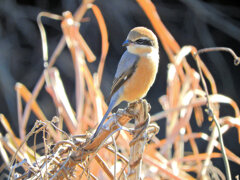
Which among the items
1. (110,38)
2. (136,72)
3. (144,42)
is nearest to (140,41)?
(144,42)

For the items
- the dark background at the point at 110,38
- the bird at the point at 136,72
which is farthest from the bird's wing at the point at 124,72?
the dark background at the point at 110,38

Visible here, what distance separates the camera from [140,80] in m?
1.78

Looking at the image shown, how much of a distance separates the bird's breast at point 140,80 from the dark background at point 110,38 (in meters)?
2.21

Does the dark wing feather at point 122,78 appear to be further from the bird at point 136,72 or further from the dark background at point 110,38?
the dark background at point 110,38

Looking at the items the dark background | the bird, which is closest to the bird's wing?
the bird

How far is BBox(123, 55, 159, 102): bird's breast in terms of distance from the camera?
5.83 ft

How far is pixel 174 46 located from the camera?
232 centimetres

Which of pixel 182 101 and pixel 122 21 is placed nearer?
pixel 182 101

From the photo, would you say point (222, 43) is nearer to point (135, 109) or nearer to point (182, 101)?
point (182, 101)

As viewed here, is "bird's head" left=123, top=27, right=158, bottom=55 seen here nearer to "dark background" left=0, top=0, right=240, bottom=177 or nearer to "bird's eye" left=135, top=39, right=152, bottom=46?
"bird's eye" left=135, top=39, right=152, bottom=46

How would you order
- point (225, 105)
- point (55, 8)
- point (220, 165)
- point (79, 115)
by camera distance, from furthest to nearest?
1. point (55, 8)
2. point (225, 105)
3. point (220, 165)
4. point (79, 115)

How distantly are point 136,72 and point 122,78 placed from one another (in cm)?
7

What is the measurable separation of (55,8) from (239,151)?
259cm

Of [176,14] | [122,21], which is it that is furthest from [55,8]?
[176,14]
